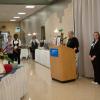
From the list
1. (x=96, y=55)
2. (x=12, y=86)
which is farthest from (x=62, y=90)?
(x=12, y=86)

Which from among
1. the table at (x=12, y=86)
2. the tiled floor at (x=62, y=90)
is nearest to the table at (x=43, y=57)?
the tiled floor at (x=62, y=90)

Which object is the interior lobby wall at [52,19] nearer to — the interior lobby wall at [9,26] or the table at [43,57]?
the table at [43,57]

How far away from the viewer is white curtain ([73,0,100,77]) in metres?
6.98

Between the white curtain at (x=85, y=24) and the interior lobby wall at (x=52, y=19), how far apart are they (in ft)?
3.04

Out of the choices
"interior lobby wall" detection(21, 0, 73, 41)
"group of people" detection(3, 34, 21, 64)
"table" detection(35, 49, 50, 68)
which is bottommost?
"table" detection(35, 49, 50, 68)

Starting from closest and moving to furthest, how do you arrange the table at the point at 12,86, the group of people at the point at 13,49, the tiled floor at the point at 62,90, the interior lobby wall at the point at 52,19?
the table at the point at 12,86, the tiled floor at the point at 62,90, the group of people at the point at 13,49, the interior lobby wall at the point at 52,19

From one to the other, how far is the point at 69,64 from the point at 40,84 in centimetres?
108

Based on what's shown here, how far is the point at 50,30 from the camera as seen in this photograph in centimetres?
1166

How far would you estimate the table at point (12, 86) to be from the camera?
3879 millimetres

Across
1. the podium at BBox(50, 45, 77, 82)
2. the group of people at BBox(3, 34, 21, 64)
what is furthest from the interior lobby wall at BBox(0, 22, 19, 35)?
the podium at BBox(50, 45, 77, 82)

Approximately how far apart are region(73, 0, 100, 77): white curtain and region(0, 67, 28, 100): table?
2.86 m

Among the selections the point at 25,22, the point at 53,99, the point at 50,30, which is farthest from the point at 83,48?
the point at 25,22

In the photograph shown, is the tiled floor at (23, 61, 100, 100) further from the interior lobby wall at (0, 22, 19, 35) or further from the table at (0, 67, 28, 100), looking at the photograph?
the interior lobby wall at (0, 22, 19, 35)

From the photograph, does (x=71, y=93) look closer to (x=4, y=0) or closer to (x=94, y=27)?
(x=94, y=27)
